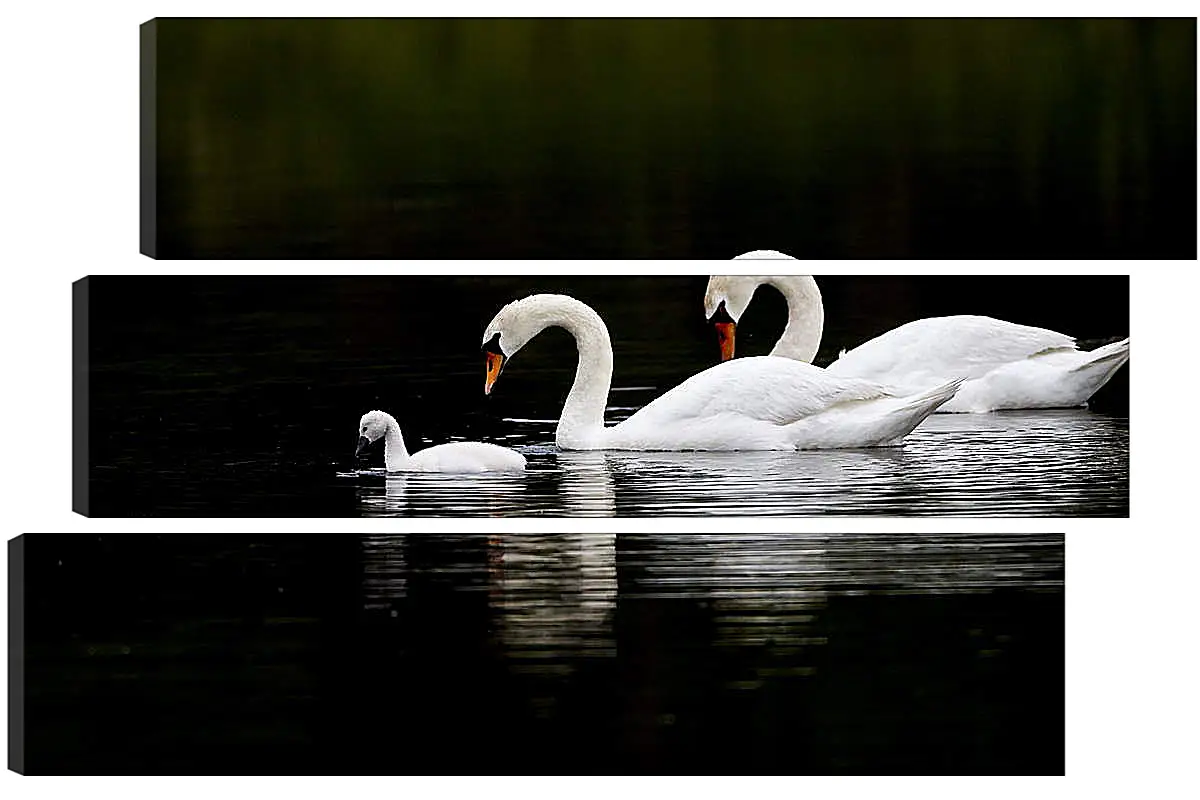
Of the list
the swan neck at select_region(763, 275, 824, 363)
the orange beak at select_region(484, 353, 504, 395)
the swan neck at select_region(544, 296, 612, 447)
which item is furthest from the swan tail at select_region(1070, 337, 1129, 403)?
the orange beak at select_region(484, 353, 504, 395)

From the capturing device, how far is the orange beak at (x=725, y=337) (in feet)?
24.1

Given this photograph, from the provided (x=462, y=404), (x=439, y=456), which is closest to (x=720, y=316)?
(x=462, y=404)

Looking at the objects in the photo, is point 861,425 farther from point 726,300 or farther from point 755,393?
point 726,300

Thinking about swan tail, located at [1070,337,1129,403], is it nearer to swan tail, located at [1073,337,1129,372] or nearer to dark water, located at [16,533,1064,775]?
swan tail, located at [1073,337,1129,372]

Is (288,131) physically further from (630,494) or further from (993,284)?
(993,284)

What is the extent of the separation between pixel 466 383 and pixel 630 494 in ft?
1.75

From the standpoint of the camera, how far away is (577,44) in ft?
24.0

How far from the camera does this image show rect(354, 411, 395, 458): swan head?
7242 millimetres

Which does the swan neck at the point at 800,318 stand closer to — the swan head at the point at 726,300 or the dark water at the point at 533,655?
the swan head at the point at 726,300

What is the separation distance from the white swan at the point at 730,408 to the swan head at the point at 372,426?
11.1 inches

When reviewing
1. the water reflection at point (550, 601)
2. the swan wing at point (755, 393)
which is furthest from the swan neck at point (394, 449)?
the swan wing at point (755, 393)

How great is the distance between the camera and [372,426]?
725 centimetres

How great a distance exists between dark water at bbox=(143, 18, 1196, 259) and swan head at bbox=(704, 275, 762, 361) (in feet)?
0.26

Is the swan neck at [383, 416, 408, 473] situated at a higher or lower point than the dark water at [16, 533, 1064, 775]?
higher
